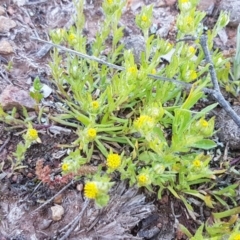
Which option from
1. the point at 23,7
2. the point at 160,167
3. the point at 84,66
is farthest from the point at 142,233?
the point at 23,7

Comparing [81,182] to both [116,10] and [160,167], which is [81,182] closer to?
[160,167]

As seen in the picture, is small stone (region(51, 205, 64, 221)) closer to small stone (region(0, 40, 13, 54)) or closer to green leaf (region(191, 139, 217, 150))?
green leaf (region(191, 139, 217, 150))

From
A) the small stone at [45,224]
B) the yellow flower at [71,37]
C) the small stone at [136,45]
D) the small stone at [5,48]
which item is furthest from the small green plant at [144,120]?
the small stone at [5,48]

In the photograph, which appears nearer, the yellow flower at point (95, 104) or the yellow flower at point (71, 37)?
the yellow flower at point (95, 104)

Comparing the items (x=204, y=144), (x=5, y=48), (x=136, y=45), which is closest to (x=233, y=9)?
(x=136, y=45)

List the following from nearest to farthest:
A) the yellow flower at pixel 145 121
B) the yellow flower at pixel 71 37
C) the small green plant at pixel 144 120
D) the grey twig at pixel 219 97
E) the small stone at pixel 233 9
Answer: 1. the yellow flower at pixel 145 121
2. the small green plant at pixel 144 120
3. the grey twig at pixel 219 97
4. the yellow flower at pixel 71 37
5. the small stone at pixel 233 9

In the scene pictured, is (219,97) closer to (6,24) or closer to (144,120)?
(144,120)

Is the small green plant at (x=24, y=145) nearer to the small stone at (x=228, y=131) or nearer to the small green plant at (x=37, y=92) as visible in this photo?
the small green plant at (x=37, y=92)
